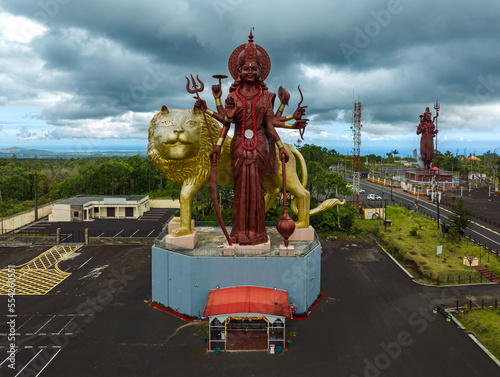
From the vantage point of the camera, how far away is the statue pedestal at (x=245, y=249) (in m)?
16.8

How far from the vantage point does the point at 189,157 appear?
58.4 ft

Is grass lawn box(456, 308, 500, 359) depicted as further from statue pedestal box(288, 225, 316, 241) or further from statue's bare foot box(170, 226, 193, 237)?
statue's bare foot box(170, 226, 193, 237)

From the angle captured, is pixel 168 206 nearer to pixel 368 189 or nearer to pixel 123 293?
pixel 123 293

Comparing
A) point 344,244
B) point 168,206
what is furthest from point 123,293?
point 168,206

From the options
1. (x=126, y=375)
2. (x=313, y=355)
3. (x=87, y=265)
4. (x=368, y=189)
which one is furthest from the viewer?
(x=368, y=189)

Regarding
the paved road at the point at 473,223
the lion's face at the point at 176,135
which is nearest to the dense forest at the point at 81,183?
the lion's face at the point at 176,135

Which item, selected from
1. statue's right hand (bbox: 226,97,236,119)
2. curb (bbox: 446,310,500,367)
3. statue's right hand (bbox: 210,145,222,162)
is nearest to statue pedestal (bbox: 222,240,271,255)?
statue's right hand (bbox: 210,145,222,162)

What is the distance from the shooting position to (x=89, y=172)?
5250cm

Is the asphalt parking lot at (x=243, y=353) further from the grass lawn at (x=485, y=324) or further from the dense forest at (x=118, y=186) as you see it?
the dense forest at (x=118, y=186)

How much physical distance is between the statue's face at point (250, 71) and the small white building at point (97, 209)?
30.5 metres

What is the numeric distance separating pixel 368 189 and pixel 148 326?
191ft

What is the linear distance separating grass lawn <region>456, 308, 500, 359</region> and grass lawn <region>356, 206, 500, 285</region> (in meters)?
3.77

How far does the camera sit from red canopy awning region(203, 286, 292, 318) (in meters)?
14.1

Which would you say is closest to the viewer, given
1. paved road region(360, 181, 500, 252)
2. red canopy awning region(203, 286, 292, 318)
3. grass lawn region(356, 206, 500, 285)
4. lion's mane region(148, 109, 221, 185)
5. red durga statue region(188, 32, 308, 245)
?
red canopy awning region(203, 286, 292, 318)
